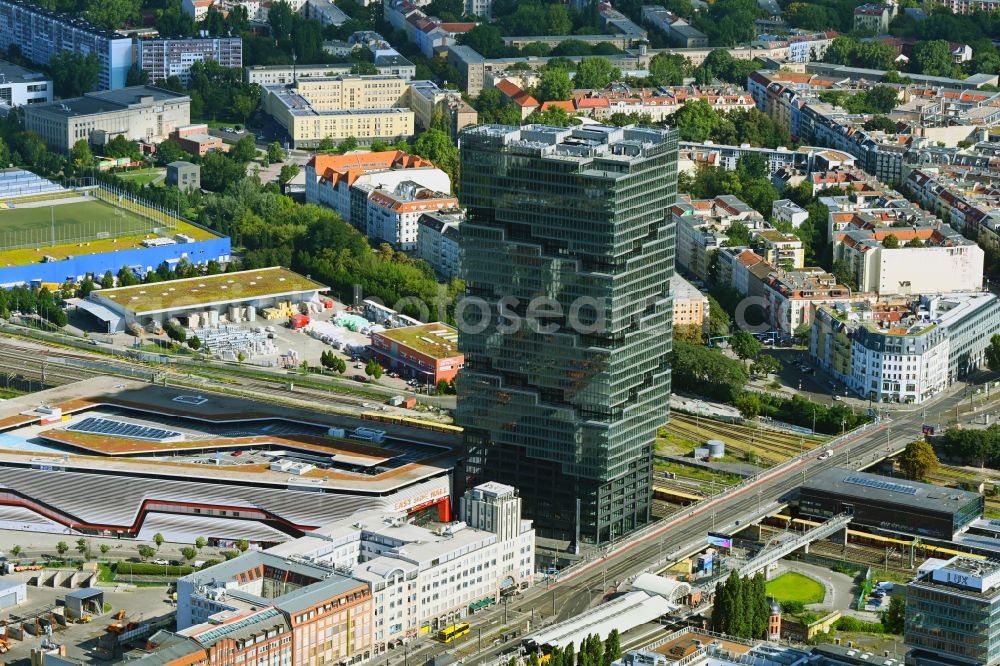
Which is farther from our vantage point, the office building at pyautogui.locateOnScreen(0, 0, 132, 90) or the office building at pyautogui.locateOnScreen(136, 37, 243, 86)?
the office building at pyautogui.locateOnScreen(136, 37, 243, 86)

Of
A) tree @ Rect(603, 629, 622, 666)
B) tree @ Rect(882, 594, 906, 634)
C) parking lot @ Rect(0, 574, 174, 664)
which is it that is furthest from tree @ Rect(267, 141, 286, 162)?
tree @ Rect(603, 629, 622, 666)

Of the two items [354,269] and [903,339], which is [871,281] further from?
[354,269]

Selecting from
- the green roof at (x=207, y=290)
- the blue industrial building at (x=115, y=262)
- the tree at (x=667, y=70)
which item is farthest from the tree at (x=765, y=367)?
the tree at (x=667, y=70)

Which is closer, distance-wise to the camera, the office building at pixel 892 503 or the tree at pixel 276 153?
the office building at pixel 892 503

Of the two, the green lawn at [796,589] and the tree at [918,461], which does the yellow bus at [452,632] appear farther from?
the tree at [918,461]

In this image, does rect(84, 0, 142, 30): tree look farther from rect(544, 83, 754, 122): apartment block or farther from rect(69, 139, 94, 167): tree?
rect(544, 83, 754, 122): apartment block

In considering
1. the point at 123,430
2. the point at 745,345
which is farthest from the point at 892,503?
the point at 123,430

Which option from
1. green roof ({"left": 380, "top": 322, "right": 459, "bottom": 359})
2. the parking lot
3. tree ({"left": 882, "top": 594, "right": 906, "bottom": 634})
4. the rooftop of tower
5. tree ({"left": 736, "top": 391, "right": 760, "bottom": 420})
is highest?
A: the rooftop of tower
